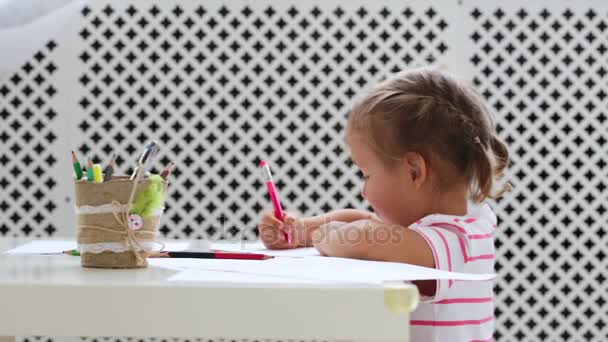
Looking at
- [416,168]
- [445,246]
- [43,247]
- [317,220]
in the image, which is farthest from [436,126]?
[43,247]

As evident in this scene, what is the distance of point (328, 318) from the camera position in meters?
0.62

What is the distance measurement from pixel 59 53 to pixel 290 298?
5.59 feet

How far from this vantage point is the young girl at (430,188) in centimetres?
93

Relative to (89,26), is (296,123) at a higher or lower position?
lower

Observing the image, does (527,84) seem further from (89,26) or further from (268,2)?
(89,26)

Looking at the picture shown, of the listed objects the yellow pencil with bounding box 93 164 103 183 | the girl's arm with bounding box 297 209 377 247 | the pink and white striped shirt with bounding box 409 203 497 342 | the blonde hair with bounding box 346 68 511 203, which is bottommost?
the pink and white striped shirt with bounding box 409 203 497 342

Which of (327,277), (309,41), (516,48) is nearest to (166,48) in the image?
(309,41)

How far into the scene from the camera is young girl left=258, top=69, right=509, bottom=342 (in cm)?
93

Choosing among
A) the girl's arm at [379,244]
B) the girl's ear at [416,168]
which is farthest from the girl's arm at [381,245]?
the girl's ear at [416,168]

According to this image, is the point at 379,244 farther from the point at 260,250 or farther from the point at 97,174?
the point at 97,174

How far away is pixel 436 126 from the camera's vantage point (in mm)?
1019

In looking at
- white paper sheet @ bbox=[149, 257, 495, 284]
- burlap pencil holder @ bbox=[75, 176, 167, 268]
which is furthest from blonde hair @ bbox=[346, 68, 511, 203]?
burlap pencil holder @ bbox=[75, 176, 167, 268]

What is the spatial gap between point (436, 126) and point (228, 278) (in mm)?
435

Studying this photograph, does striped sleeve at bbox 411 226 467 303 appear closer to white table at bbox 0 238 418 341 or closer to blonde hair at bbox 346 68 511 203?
blonde hair at bbox 346 68 511 203
